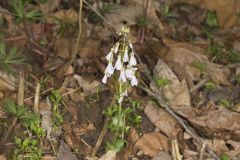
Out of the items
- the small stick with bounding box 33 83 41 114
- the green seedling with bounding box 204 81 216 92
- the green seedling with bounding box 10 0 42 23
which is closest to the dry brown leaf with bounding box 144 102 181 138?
the green seedling with bounding box 204 81 216 92

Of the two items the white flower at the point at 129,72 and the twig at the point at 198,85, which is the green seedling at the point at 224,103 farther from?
the white flower at the point at 129,72

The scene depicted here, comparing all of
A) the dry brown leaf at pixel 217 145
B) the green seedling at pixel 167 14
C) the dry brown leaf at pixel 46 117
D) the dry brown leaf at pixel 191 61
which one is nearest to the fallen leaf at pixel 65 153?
the dry brown leaf at pixel 46 117

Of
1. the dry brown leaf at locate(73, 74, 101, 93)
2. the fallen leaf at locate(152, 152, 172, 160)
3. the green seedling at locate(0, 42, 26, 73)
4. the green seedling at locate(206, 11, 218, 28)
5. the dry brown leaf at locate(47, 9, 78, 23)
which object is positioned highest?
the dry brown leaf at locate(47, 9, 78, 23)

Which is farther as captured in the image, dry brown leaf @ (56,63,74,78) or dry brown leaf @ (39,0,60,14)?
dry brown leaf @ (39,0,60,14)

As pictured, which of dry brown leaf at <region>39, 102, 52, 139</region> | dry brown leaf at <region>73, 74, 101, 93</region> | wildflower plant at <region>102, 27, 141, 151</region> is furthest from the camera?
dry brown leaf at <region>73, 74, 101, 93</region>

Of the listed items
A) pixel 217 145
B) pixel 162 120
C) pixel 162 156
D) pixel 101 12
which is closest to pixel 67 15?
pixel 101 12

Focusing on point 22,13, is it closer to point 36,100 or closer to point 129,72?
point 36,100

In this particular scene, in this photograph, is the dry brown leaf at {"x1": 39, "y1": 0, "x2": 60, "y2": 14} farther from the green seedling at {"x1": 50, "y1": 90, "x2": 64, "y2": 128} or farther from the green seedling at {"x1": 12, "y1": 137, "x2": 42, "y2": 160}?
the green seedling at {"x1": 12, "y1": 137, "x2": 42, "y2": 160}
